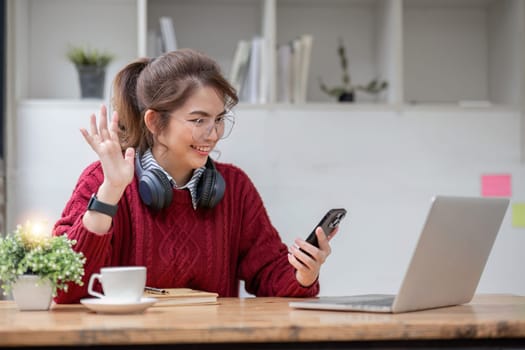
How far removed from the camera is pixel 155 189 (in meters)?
2.01

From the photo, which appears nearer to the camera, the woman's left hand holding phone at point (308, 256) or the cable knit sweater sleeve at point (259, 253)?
the woman's left hand holding phone at point (308, 256)

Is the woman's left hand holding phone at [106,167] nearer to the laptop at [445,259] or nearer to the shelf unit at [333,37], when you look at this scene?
the laptop at [445,259]

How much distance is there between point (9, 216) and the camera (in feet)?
9.43

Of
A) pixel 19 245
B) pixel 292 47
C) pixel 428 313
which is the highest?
pixel 292 47

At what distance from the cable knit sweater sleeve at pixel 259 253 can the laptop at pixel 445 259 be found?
0.48 m

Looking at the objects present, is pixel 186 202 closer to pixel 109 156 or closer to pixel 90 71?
pixel 109 156

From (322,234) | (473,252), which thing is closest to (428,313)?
(473,252)

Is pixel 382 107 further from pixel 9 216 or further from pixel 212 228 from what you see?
pixel 9 216

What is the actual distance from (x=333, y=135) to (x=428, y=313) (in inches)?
62.9

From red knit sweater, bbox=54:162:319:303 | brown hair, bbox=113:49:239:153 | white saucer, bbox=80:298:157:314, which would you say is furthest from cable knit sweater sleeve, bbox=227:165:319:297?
white saucer, bbox=80:298:157:314

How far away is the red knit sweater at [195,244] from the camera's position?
2033mm

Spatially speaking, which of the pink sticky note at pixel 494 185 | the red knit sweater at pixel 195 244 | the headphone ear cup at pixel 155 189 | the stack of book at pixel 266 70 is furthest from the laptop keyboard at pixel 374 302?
the pink sticky note at pixel 494 185

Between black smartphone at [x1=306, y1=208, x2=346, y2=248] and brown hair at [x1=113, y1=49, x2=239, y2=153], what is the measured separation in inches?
20.2

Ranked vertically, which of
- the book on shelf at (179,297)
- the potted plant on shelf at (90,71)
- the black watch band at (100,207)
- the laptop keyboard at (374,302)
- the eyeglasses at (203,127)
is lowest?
the book on shelf at (179,297)
